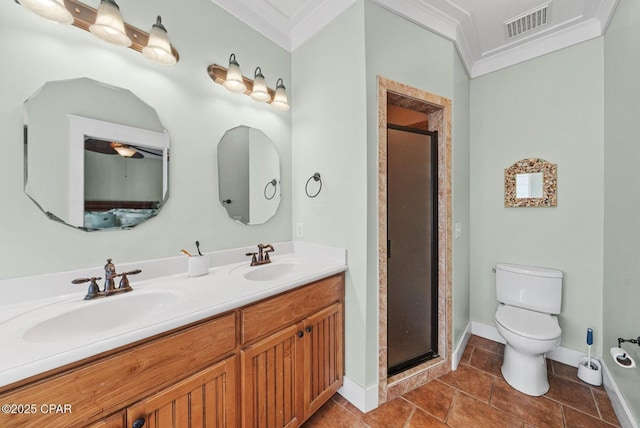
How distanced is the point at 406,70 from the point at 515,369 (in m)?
2.37

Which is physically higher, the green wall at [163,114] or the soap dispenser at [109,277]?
the green wall at [163,114]

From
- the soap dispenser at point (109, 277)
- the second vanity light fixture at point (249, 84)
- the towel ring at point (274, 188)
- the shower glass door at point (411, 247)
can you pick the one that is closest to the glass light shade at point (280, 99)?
the second vanity light fixture at point (249, 84)

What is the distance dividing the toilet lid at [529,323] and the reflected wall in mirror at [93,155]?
8.45 ft

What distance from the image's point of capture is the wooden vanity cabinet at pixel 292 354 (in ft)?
3.73

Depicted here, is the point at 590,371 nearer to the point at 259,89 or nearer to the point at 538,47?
the point at 538,47

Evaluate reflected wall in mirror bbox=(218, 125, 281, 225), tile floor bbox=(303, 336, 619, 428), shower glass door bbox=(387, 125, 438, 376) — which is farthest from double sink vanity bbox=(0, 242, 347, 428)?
shower glass door bbox=(387, 125, 438, 376)

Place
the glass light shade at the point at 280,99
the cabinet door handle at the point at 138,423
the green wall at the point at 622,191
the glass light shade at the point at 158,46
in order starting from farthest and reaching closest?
1. the glass light shade at the point at 280,99
2. the green wall at the point at 622,191
3. the glass light shade at the point at 158,46
4. the cabinet door handle at the point at 138,423

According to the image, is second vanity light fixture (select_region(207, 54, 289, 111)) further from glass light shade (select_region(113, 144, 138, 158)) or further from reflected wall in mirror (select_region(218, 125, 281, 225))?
glass light shade (select_region(113, 144, 138, 158))

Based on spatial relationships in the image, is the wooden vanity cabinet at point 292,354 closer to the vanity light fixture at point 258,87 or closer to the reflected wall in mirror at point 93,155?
the reflected wall in mirror at point 93,155

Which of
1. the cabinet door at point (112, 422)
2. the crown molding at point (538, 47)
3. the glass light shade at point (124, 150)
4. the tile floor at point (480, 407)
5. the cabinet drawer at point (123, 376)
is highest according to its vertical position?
the crown molding at point (538, 47)

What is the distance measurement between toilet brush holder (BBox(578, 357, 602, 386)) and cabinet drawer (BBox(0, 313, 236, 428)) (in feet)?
8.64

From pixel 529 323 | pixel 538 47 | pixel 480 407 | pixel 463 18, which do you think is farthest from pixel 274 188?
pixel 538 47

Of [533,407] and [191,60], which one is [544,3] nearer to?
[191,60]

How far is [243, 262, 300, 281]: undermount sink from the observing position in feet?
5.17
